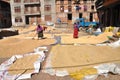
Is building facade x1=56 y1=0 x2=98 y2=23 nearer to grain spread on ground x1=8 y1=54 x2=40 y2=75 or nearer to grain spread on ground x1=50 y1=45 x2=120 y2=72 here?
grain spread on ground x1=50 y1=45 x2=120 y2=72

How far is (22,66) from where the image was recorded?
9.64m

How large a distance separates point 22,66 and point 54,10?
49.3 m

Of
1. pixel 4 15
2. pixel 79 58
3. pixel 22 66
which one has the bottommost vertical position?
pixel 22 66

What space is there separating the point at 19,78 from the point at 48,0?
5120 cm

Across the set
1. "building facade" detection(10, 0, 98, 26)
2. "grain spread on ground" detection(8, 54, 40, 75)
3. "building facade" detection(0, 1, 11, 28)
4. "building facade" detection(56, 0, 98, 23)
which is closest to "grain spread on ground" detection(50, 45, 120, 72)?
"grain spread on ground" detection(8, 54, 40, 75)

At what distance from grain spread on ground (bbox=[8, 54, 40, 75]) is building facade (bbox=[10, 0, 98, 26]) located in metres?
47.2

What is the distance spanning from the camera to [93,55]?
11.3 m

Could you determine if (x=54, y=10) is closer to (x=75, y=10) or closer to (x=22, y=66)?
(x=75, y=10)

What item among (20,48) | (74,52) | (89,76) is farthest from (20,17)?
(89,76)

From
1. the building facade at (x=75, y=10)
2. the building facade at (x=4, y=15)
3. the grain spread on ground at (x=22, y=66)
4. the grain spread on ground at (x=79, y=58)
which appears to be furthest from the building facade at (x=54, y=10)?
the grain spread on ground at (x=22, y=66)

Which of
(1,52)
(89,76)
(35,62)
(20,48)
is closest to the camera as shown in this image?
(89,76)

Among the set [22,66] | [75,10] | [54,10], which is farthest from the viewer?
[54,10]

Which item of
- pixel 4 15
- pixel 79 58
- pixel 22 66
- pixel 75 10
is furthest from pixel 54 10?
pixel 22 66

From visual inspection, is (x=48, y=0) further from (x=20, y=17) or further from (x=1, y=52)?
(x=1, y=52)
